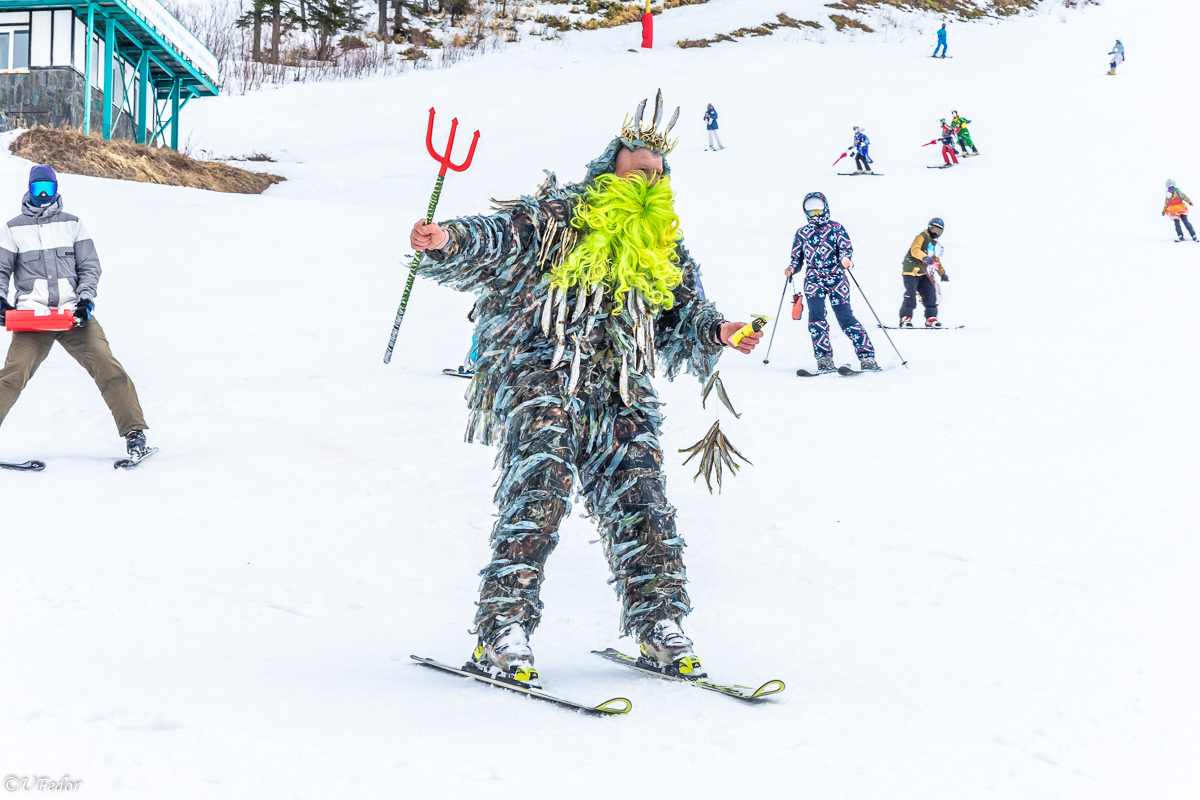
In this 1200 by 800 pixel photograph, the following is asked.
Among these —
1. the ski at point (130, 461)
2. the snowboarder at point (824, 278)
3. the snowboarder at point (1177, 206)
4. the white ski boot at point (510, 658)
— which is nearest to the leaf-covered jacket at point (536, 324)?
the white ski boot at point (510, 658)

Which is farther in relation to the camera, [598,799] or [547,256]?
[547,256]

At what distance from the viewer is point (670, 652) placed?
3094mm

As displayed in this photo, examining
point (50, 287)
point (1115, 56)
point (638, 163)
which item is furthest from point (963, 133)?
point (638, 163)

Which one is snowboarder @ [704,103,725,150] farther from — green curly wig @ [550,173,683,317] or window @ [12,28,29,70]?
green curly wig @ [550,173,683,317]

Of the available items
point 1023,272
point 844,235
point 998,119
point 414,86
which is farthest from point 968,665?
point 414,86

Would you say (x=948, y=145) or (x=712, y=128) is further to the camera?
(x=712, y=128)

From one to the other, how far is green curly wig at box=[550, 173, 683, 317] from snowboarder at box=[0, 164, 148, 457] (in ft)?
11.2

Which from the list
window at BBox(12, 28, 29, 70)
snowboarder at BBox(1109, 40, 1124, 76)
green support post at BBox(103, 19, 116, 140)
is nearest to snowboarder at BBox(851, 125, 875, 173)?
snowboarder at BBox(1109, 40, 1124, 76)

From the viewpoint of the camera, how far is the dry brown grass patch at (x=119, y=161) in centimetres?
1711

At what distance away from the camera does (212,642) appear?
3.22 meters

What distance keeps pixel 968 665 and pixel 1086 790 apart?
0.93 meters

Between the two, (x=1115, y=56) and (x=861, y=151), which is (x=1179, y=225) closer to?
(x=861, y=151)

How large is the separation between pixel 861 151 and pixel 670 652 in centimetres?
1972

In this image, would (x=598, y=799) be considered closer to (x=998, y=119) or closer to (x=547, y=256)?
(x=547, y=256)
